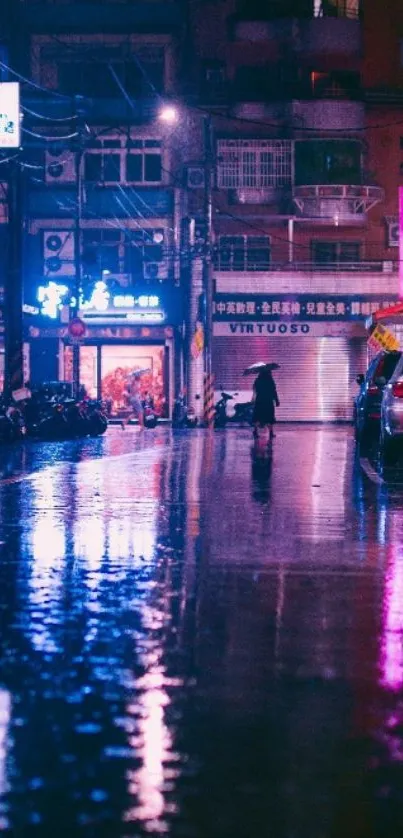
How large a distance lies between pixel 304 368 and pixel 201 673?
51693mm

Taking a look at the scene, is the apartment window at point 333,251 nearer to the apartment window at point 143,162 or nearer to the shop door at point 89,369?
the apartment window at point 143,162

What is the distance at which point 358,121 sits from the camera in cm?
5556

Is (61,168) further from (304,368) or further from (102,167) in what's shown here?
(304,368)

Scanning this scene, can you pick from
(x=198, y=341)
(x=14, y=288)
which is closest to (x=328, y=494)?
(x=14, y=288)

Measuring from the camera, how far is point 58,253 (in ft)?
188

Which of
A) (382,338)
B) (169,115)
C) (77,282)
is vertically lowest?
(382,338)

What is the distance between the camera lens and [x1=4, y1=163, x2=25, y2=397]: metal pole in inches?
1476

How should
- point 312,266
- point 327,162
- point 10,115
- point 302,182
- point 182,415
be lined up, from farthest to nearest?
point 312,266
point 327,162
point 302,182
point 182,415
point 10,115

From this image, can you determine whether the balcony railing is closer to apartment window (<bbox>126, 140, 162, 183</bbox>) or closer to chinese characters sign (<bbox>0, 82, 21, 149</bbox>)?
apartment window (<bbox>126, 140, 162, 183</bbox>)

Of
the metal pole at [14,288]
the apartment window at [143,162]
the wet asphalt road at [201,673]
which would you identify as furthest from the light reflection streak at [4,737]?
the apartment window at [143,162]

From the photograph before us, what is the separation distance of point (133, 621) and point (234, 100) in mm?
49857

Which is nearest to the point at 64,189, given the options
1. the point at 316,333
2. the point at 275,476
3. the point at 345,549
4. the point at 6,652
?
the point at 316,333

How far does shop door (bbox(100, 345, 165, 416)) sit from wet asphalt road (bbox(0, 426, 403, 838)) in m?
43.6

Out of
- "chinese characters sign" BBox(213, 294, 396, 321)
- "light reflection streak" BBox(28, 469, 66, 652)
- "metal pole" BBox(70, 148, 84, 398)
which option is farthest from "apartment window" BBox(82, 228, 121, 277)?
"light reflection streak" BBox(28, 469, 66, 652)
